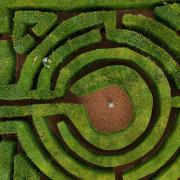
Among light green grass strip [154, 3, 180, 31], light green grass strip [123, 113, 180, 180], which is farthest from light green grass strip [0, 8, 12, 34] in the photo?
light green grass strip [123, 113, 180, 180]

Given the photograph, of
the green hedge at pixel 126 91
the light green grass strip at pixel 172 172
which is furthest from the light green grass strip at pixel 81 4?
the light green grass strip at pixel 172 172

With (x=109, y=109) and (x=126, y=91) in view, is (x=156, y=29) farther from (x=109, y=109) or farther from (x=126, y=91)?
(x=109, y=109)

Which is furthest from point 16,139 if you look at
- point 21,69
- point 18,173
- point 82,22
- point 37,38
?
point 82,22

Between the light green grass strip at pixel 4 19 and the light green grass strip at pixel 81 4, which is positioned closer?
the light green grass strip at pixel 81 4

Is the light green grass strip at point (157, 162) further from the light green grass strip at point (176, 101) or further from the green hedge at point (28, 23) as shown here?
the green hedge at point (28, 23)

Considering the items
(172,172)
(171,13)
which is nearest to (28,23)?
(171,13)
